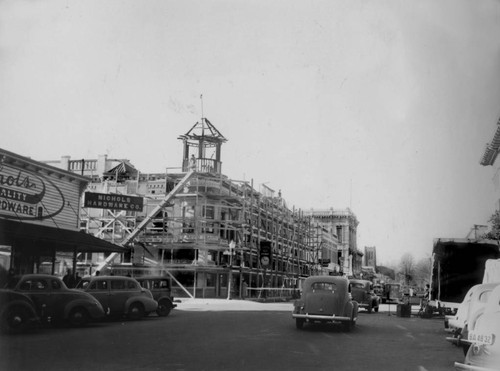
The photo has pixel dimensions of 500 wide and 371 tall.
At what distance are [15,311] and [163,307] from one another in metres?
8.87

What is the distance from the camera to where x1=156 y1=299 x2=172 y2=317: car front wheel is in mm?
23203

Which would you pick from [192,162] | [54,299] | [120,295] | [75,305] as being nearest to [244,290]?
[192,162]

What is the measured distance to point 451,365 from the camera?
11180 mm

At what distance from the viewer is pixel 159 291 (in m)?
23.4

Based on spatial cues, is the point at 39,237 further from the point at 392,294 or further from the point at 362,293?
the point at 392,294

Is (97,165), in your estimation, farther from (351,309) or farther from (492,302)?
(492,302)

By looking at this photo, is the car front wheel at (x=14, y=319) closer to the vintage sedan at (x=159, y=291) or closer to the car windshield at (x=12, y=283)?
the car windshield at (x=12, y=283)

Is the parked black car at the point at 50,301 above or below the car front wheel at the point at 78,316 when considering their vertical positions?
above

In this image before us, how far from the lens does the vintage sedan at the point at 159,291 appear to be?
23156mm

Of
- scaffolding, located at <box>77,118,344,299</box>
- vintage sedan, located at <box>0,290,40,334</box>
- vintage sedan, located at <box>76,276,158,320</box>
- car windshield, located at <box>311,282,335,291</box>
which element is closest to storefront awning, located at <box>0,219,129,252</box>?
vintage sedan, located at <box>76,276,158,320</box>

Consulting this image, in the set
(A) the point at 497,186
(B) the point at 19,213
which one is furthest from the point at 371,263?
(B) the point at 19,213

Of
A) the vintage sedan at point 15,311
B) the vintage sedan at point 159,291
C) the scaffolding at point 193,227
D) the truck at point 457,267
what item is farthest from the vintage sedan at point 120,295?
the scaffolding at point 193,227

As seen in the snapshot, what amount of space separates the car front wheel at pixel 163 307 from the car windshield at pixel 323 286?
7.17 meters

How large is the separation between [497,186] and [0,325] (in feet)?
76.3
